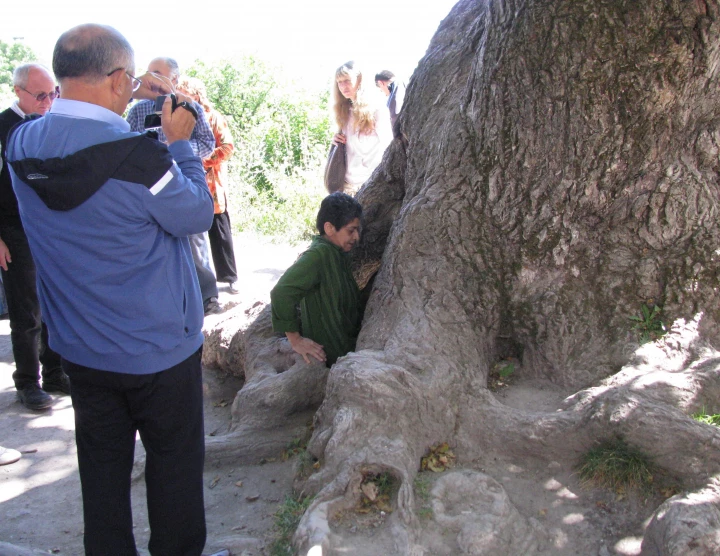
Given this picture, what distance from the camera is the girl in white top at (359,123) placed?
6723mm

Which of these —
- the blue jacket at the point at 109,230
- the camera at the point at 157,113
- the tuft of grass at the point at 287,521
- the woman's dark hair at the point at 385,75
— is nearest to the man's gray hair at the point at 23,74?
the camera at the point at 157,113

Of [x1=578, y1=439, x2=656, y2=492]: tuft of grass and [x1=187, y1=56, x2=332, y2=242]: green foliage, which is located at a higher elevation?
[x1=187, y1=56, x2=332, y2=242]: green foliage

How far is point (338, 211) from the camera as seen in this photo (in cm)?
405

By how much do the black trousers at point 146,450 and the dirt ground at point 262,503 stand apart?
429 mm

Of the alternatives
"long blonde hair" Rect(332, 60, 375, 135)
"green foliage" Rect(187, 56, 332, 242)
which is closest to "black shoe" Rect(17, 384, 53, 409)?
"long blonde hair" Rect(332, 60, 375, 135)

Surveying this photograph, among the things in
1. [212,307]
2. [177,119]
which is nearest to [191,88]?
[212,307]

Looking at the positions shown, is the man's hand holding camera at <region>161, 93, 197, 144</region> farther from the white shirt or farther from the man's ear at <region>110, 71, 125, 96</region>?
the white shirt

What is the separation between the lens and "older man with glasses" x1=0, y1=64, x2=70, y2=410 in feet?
14.9

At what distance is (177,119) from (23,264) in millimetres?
2693

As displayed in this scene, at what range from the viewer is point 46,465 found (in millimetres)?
4109

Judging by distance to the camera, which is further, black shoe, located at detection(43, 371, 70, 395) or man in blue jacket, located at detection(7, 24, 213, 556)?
black shoe, located at detection(43, 371, 70, 395)

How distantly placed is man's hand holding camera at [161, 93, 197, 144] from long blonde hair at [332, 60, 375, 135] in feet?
14.1

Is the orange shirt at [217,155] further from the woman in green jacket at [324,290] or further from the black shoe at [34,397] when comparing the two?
the woman in green jacket at [324,290]

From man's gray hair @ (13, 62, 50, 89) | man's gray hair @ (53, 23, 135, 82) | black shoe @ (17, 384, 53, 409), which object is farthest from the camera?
black shoe @ (17, 384, 53, 409)
